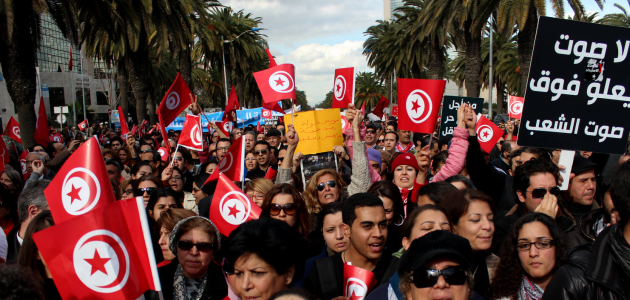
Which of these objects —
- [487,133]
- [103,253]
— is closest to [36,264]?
[103,253]

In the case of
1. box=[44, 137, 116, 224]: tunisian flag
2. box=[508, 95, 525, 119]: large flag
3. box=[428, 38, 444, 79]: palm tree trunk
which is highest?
box=[428, 38, 444, 79]: palm tree trunk

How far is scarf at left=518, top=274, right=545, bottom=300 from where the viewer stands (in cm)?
261

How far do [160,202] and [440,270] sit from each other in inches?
121

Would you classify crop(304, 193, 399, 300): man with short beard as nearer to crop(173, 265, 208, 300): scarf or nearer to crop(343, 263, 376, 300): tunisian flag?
crop(343, 263, 376, 300): tunisian flag

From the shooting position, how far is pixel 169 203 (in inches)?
173

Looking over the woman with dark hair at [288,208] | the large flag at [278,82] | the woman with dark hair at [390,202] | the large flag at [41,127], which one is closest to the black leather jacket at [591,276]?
the woman with dark hair at [390,202]

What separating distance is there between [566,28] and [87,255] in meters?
3.46

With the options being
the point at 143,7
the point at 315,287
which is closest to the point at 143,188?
the point at 315,287

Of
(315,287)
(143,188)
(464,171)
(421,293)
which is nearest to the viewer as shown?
(421,293)

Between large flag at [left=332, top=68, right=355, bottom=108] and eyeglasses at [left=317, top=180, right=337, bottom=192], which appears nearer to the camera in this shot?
eyeglasses at [left=317, top=180, right=337, bottom=192]

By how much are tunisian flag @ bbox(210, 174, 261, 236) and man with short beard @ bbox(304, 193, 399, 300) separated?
4.40 ft

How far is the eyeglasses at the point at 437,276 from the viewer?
81.5 inches

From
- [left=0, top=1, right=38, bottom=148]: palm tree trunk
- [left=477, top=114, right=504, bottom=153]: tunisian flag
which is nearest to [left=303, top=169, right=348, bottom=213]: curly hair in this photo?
Answer: [left=477, top=114, right=504, bottom=153]: tunisian flag

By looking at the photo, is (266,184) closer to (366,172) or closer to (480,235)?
(366,172)
